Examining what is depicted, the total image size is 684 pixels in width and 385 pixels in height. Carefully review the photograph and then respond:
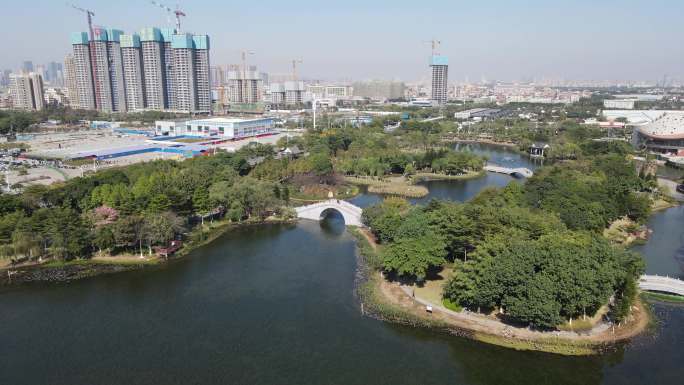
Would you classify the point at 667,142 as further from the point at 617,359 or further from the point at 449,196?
the point at 617,359

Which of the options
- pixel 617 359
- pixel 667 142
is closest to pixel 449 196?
pixel 617 359

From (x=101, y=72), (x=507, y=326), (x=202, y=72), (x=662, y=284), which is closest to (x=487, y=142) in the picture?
(x=202, y=72)

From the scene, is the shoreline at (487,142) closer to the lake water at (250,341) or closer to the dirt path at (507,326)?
the lake water at (250,341)

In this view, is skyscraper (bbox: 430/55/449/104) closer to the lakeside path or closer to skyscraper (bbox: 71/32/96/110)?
skyscraper (bbox: 71/32/96/110)

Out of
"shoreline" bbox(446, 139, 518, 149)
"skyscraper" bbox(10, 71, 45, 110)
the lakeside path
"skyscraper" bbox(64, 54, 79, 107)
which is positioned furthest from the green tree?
"skyscraper" bbox(10, 71, 45, 110)

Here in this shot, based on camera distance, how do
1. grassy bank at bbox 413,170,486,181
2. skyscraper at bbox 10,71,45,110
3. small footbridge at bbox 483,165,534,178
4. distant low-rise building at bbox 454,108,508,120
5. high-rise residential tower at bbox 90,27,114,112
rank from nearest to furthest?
1. grassy bank at bbox 413,170,486,181
2. small footbridge at bbox 483,165,534,178
3. high-rise residential tower at bbox 90,27,114,112
4. distant low-rise building at bbox 454,108,508,120
5. skyscraper at bbox 10,71,45,110

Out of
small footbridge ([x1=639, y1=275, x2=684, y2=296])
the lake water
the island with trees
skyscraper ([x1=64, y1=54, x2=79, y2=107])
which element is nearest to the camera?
the lake water


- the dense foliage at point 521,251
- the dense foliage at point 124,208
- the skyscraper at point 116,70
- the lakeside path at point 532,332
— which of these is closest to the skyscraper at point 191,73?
the skyscraper at point 116,70

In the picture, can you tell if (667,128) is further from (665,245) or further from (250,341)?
(250,341)
